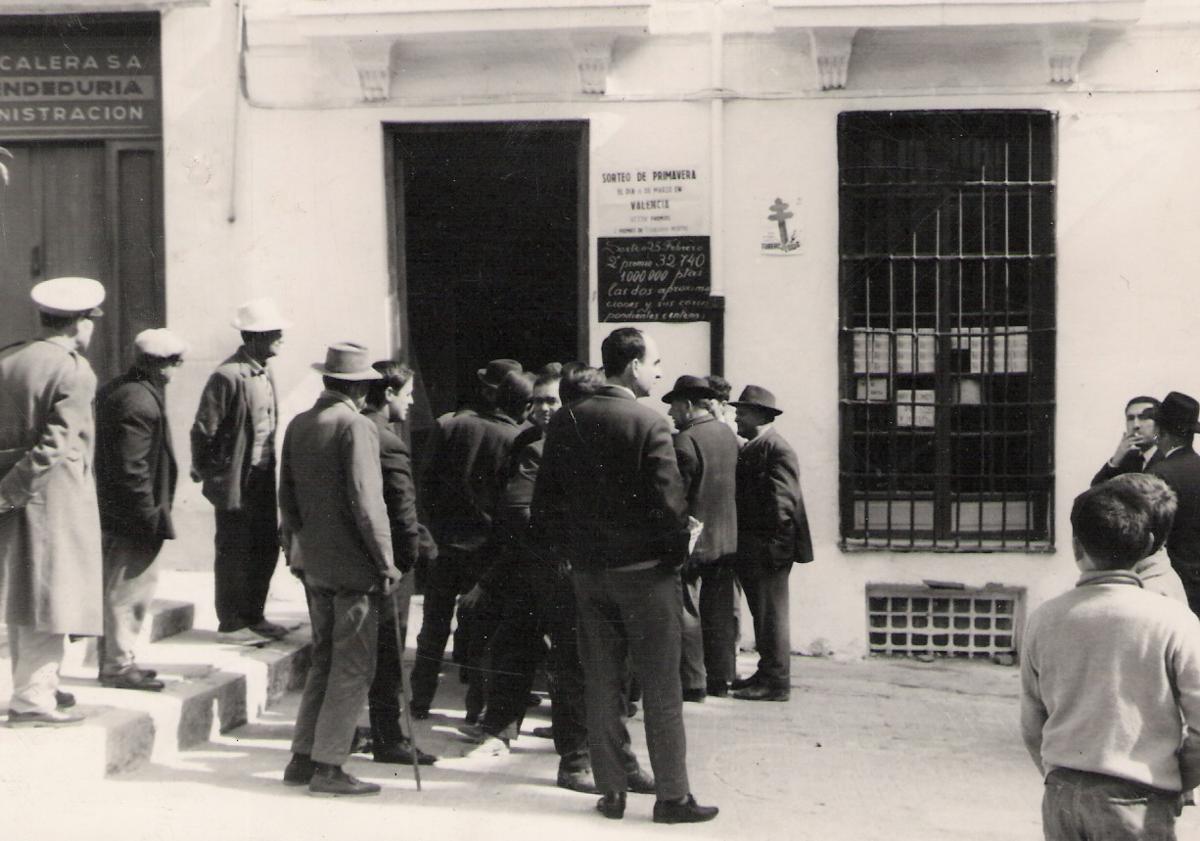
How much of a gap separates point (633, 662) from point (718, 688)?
243 centimetres

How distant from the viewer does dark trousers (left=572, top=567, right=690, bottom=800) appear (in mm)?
5539

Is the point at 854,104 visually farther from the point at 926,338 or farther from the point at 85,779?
the point at 85,779

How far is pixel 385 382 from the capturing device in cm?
649

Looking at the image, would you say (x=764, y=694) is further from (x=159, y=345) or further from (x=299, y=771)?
(x=159, y=345)

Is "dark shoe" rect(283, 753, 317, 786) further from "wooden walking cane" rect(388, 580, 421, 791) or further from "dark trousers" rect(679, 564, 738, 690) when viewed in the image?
"dark trousers" rect(679, 564, 738, 690)

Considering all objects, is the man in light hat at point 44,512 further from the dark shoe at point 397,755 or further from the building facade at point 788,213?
the building facade at point 788,213

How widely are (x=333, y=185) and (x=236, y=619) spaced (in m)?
2.94

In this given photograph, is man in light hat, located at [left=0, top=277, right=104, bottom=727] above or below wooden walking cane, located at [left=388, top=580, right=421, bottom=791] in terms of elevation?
above

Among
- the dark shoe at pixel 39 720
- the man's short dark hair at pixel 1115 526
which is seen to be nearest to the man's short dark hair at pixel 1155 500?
the man's short dark hair at pixel 1115 526

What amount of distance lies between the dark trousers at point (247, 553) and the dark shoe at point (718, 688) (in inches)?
99.1

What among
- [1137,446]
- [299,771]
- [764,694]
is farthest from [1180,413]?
[299,771]

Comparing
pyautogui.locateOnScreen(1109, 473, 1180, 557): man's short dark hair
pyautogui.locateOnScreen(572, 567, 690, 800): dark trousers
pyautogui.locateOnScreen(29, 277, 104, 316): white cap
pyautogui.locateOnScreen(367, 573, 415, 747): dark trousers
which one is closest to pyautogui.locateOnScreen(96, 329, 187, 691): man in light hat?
pyautogui.locateOnScreen(29, 277, 104, 316): white cap

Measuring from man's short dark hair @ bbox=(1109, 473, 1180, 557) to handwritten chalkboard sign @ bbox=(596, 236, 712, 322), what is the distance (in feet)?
18.2

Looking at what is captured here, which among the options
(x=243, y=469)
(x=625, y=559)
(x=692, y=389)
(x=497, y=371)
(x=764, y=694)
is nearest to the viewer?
(x=625, y=559)
